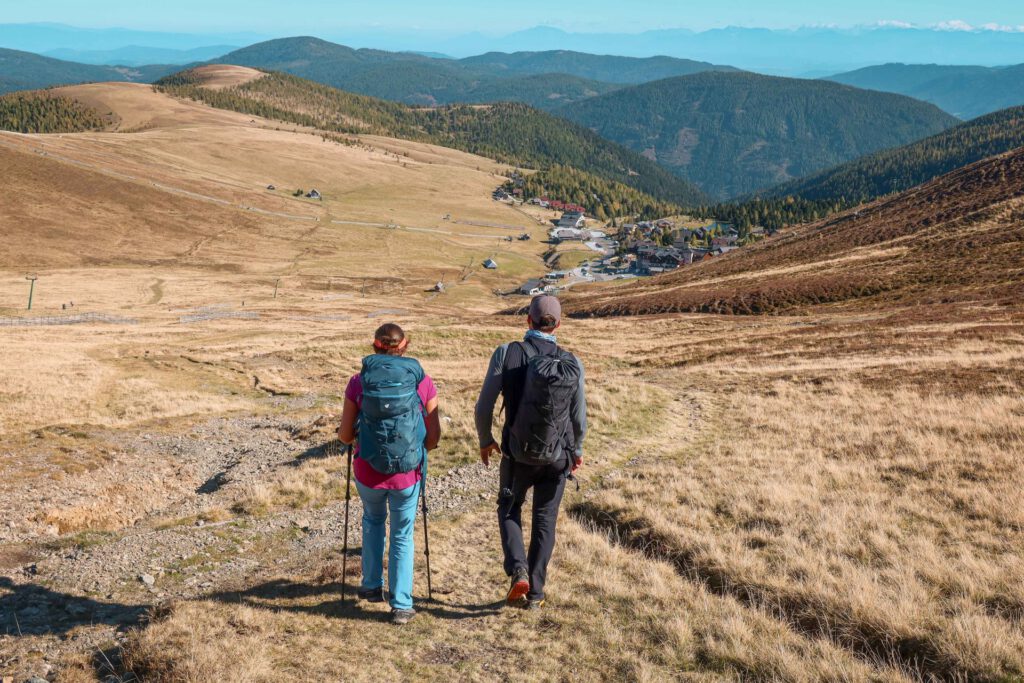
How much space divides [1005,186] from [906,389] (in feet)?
301

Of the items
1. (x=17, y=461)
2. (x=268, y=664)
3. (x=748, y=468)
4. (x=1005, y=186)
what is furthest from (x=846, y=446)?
(x=1005, y=186)

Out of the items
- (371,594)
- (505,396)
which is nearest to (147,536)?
(371,594)

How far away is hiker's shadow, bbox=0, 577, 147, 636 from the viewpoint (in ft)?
26.6

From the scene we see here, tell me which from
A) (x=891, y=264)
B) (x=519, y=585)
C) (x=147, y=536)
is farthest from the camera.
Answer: (x=891, y=264)

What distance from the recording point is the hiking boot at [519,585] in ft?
27.7

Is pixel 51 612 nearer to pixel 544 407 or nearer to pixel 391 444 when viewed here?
pixel 391 444

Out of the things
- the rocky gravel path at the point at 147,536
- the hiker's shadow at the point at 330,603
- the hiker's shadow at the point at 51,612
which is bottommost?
the rocky gravel path at the point at 147,536

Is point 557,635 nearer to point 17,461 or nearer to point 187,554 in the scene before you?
point 187,554

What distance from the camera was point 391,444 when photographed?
308 inches

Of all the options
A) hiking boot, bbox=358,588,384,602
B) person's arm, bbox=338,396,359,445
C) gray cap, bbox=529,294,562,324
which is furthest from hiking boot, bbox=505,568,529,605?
gray cap, bbox=529,294,562,324

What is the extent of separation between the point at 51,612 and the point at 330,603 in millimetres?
3642

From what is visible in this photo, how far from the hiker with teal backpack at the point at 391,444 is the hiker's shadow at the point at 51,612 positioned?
3211 mm

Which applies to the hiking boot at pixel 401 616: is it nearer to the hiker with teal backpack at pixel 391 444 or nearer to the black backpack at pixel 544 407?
the hiker with teal backpack at pixel 391 444

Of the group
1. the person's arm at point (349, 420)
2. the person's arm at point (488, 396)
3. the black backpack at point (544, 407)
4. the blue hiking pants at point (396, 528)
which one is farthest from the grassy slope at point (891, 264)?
the person's arm at point (349, 420)
